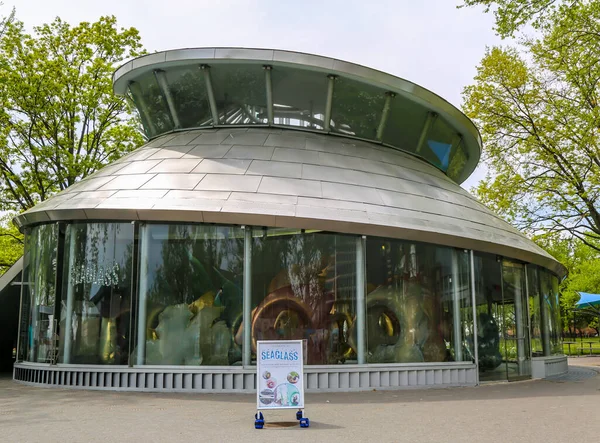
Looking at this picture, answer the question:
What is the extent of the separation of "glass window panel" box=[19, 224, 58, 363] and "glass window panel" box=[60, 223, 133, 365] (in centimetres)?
39

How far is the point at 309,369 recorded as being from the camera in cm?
1234

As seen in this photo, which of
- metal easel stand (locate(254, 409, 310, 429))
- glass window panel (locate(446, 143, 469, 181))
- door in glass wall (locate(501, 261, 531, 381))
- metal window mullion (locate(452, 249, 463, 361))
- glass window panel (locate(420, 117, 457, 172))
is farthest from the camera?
glass window panel (locate(446, 143, 469, 181))

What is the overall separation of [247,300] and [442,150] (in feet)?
29.5

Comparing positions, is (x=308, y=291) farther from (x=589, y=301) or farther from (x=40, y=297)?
(x=589, y=301)

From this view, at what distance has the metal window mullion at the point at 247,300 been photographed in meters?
12.3

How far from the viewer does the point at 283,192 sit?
42.9 feet

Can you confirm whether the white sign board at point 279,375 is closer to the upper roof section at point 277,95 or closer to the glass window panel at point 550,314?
the upper roof section at point 277,95

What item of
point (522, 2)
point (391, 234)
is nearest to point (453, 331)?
Result: point (391, 234)

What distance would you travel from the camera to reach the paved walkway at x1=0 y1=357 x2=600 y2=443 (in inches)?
295

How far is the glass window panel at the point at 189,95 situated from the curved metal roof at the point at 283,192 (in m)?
0.55

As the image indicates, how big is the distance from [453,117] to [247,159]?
6730 mm

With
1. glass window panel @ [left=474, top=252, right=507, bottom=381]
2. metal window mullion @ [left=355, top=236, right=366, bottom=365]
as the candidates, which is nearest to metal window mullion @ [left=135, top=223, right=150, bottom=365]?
metal window mullion @ [left=355, top=236, right=366, bottom=365]

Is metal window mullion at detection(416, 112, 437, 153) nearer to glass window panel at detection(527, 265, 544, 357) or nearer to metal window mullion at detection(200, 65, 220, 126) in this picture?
glass window panel at detection(527, 265, 544, 357)

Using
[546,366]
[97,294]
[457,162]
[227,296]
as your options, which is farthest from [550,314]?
[97,294]
